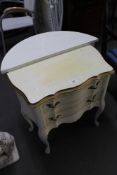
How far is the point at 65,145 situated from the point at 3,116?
57 centimetres

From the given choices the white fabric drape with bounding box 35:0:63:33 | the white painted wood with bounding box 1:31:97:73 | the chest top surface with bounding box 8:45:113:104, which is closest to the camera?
the chest top surface with bounding box 8:45:113:104

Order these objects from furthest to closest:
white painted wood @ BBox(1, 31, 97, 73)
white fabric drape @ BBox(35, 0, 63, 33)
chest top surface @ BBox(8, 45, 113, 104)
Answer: white fabric drape @ BBox(35, 0, 63, 33), white painted wood @ BBox(1, 31, 97, 73), chest top surface @ BBox(8, 45, 113, 104)

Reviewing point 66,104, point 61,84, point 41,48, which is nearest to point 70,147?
point 66,104

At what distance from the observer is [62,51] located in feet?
4.12

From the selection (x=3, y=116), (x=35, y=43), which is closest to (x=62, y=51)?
(x=35, y=43)

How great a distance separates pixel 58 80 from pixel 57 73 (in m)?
0.06

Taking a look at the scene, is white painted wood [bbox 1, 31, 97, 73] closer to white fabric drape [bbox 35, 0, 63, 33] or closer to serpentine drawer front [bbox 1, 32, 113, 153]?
serpentine drawer front [bbox 1, 32, 113, 153]

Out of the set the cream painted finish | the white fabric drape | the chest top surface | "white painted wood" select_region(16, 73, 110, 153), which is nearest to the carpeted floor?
"white painted wood" select_region(16, 73, 110, 153)

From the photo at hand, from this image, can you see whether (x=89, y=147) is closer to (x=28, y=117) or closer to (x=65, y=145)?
(x=65, y=145)

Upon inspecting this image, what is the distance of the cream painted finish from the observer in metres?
1.03

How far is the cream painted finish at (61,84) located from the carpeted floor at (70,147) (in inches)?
8.0

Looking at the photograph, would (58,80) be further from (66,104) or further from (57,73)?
(66,104)

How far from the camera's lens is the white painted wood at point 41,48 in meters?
1.20

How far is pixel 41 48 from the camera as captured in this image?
4.28ft
